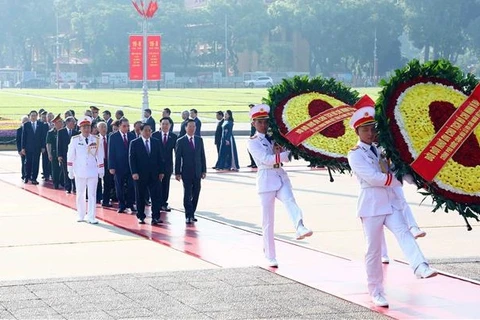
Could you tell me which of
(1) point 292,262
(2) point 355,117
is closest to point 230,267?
(1) point 292,262

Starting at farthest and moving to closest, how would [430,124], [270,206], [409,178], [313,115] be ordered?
[313,115] → [270,206] → [430,124] → [409,178]

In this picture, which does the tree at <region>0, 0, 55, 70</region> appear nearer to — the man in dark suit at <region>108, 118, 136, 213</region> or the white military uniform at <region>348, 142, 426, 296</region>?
the man in dark suit at <region>108, 118, 136, 213</region>

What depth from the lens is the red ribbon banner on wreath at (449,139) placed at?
30.5 feet

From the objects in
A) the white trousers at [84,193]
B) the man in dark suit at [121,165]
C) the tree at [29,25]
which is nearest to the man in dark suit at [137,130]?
the man in dark suit at [121,165]

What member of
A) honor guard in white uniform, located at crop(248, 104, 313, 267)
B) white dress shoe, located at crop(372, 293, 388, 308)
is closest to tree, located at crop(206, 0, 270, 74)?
honor guard in white uniform, located at crop(248, 104, 313, 267)

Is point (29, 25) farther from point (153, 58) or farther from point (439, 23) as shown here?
point (153, 58)

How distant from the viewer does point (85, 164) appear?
51.4 feet

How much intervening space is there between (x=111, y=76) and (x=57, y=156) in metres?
91.5

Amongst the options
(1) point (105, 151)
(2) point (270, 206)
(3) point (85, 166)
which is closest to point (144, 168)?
(3) point (85, 166)

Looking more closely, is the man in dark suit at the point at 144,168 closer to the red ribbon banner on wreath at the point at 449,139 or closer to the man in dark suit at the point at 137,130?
the man in dark suit at the point at 137,130

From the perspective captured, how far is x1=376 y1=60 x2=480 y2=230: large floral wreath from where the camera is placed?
9.41 m

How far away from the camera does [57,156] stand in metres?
20.2

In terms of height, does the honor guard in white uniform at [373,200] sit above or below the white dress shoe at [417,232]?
above

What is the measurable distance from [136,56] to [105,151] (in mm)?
16897
